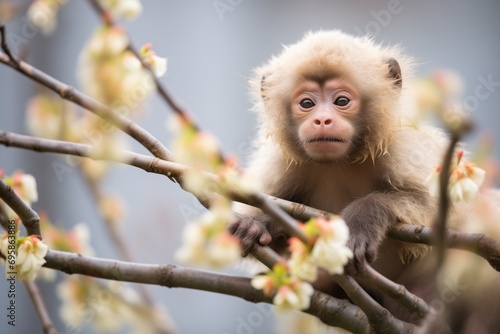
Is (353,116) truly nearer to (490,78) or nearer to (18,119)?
(490,78)

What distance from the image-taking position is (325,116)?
4227 millimetres

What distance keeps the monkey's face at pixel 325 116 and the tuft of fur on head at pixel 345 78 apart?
6cm

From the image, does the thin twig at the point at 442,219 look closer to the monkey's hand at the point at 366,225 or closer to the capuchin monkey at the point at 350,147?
the monkey's hand at the point at 366,225

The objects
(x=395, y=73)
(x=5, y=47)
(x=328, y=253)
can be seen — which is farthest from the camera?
(x=395, y=73)

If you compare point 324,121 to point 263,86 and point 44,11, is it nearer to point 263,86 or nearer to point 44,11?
point 263,86

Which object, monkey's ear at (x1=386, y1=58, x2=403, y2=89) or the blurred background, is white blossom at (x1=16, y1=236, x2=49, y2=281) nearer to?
monkey's ear at (x1=386, y1=58, x2=403, y2=89)

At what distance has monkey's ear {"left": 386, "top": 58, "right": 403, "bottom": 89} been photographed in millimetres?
4711

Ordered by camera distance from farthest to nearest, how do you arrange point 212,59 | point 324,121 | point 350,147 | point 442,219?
1. point 212,59
2. point 350,147
3. point 324,121
4. point 442,219

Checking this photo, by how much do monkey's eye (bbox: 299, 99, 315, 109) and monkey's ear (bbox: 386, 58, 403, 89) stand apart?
596mm

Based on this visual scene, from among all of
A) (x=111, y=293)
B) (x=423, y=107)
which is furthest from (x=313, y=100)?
(x=423, y=107)

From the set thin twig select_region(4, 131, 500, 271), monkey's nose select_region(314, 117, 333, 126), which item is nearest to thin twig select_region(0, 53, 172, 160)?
thin twig select_region(4, 131, 500, 271)

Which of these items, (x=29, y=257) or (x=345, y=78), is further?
(x=345, y=78)

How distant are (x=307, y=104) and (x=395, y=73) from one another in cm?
66

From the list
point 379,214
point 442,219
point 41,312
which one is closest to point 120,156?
point 41,312
